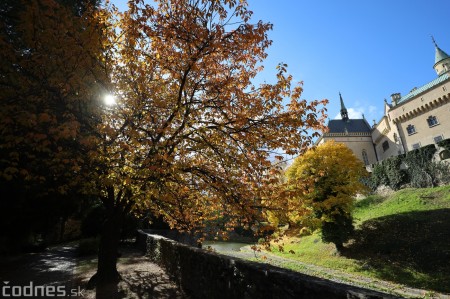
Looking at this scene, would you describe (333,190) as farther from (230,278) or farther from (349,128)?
(349,128)

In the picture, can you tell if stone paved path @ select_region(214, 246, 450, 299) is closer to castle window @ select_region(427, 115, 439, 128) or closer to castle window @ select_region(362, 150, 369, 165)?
castle window @ select_region(427, 115, 439, 128)

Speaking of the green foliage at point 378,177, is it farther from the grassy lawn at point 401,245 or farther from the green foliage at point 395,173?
the grassy lawn at point 401,245

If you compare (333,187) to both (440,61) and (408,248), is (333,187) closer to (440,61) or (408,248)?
(408,248)

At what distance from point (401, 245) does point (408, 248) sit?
0.80 meters

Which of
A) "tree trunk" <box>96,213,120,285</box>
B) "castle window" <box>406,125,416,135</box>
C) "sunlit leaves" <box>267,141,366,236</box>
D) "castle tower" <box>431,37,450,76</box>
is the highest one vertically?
"castle tower" <box>431,37,450,76</box>

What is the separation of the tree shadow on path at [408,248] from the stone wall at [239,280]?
13.3 meters

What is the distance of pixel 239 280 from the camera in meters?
7.20

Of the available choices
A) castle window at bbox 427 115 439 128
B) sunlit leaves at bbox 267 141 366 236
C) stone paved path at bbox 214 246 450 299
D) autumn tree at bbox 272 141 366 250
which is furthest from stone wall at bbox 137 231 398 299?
castle window at bbox 427 115 439 128

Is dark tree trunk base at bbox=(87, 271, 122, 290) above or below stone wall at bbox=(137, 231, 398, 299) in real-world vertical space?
below

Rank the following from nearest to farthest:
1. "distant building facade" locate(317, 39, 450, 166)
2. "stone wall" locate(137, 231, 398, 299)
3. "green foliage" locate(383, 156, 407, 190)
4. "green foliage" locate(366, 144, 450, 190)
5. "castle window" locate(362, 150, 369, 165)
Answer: "stone wall" locate(137, 231, 398, 299) < "green foliage" locate(366, 144, 450, 190) < "green foliage" locate(383, 156, 407, 190) < "distant building facade" locate(317, 39, 450, 166) < "castle window" locate(362, 150, 369, 165)

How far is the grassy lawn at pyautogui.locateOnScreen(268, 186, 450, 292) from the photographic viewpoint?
1689cm

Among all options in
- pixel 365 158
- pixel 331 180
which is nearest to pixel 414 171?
pixel 331 180

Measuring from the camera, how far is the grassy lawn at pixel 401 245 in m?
16.9

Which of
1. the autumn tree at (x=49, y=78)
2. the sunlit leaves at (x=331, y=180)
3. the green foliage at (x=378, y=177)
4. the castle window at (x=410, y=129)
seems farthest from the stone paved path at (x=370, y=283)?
the castle window at (x=410, y=129)
